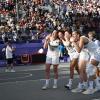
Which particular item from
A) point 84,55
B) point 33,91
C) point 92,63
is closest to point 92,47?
point 84,55

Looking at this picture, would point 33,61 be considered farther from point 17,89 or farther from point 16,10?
point 17,89

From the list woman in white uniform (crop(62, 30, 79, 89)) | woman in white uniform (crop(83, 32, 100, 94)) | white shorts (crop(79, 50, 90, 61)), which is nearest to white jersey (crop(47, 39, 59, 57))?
woman in white uniform (crop(62, 30, 79, 89))

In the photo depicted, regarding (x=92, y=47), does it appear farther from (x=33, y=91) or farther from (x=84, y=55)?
(x=33, y=91)

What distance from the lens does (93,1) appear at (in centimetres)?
3888

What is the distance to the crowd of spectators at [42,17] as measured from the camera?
88.2ft

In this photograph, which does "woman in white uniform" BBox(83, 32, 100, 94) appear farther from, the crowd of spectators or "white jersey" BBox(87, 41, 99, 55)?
the crowd of spectators

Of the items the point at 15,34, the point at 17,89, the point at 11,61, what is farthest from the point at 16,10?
the point at 17,89

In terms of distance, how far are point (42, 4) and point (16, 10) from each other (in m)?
4.88

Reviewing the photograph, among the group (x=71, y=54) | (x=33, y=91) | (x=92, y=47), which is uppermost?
(x=92, y=47)

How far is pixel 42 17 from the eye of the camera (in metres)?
31.0

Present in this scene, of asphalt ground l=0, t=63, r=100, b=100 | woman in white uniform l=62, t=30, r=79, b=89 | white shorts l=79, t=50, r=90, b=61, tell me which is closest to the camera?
asphalt ground l=0, t=63, r=100, b=100

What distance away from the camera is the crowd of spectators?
26.9 metres

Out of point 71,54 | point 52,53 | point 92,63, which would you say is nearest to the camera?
point 92,63

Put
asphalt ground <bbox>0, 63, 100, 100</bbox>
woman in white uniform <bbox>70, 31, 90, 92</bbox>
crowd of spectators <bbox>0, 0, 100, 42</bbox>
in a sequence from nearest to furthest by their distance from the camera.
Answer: asphalt ground <bbox>0, 63, 100, 100</bbox>
woman in white uniform <bbox>70, 31, 90, 92</bbox>
crowd of spectators <bbox>0, 0, 100, 42</bbox>
